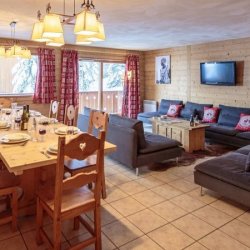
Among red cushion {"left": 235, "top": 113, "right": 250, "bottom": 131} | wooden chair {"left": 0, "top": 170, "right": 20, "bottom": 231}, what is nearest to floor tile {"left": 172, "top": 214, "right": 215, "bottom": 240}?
wooden chair {"left": 0, "top": 170, "right": 20, "bottom": 231}

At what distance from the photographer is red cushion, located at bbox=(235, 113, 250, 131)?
4.83 meters

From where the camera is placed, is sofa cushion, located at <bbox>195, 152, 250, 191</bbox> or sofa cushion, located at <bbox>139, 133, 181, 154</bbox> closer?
sofa cushion, located at <bbox>195, 152, 250, 191</bbox>

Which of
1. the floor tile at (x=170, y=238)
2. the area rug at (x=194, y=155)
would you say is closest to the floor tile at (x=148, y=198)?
the floor tile at (x=170, y=238)

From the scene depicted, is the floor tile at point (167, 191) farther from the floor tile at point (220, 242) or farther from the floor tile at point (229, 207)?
the floor tile at point (220, 242)

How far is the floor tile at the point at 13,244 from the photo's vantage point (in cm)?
209

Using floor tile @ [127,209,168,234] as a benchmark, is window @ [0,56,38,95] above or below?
above

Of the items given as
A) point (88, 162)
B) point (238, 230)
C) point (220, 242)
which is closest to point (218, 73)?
point (238, 230)

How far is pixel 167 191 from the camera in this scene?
3.18 m

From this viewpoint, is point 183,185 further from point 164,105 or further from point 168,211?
point 164,105

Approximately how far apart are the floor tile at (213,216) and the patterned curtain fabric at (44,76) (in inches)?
184

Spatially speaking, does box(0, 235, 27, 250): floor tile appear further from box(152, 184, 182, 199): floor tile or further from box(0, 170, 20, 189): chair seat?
box(152, 184, 182, 199): floor tile

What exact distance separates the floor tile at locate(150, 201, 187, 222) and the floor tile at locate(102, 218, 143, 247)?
0.38 metres

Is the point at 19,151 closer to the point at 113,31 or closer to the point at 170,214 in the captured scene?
the point at 170,214

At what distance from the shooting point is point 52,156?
1980mm
